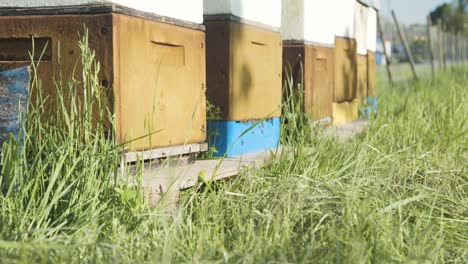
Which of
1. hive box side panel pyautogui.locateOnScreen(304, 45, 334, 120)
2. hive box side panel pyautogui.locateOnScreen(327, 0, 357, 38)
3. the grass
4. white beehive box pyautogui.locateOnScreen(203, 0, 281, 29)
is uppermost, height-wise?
hive box side panel pyautogui.locateOnScreen(327, 0, 357, 38)

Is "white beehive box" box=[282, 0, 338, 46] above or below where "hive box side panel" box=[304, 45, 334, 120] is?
above

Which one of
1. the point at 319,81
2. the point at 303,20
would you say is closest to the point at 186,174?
the point at 303,20

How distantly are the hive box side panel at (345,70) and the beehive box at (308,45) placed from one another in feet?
1.14

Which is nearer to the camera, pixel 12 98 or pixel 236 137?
pixel 12 98

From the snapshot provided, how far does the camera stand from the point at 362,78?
19.7 feet

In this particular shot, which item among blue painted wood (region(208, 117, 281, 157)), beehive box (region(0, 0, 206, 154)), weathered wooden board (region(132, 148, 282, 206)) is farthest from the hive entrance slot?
blue painted wood (region(208, 117, 281, 157))

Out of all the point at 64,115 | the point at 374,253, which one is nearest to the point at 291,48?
the point at 64,115

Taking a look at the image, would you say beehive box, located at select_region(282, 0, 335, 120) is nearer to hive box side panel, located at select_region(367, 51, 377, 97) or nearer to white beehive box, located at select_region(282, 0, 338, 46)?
white beehive box, located at select_region(282, 0, 338, 46)

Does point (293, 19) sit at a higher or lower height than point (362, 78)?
higher

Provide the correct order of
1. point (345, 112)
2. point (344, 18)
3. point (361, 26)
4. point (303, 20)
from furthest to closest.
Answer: point (361, 26), point (345, 112), point (344, 18), point (303, 20)

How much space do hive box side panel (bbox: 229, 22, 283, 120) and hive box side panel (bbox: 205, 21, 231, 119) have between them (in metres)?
0.03

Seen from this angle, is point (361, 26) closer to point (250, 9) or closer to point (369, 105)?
point (369, 105)

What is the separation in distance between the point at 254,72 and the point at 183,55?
0.70 meters

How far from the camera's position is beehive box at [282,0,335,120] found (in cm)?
423
